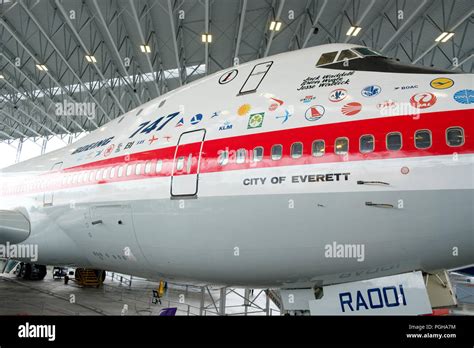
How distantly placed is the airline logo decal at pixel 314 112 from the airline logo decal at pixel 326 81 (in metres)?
0.45

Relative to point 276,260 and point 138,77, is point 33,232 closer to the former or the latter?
point 276,260

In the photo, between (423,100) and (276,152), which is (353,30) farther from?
(276,152)

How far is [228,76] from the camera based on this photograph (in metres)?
6.45

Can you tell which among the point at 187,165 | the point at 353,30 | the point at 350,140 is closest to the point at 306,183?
the point at 350,140

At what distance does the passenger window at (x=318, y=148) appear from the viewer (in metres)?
4.47

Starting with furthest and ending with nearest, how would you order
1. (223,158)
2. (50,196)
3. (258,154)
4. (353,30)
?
(353,30)
(50,196)
(223,158)
(258,154)

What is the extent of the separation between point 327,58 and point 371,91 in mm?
1195

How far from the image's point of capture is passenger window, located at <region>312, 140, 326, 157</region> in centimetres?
447

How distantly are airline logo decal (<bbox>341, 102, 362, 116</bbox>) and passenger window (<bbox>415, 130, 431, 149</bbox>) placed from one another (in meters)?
0.76

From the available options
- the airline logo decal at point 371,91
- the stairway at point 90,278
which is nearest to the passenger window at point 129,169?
the airline logo decal at point 371,91

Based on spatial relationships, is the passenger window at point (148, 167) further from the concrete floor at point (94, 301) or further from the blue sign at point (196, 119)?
the concrete floor at point (94, 301)

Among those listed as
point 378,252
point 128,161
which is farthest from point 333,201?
point 128,161

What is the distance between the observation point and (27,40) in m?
20.7

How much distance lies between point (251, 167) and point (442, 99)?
7.62ft
